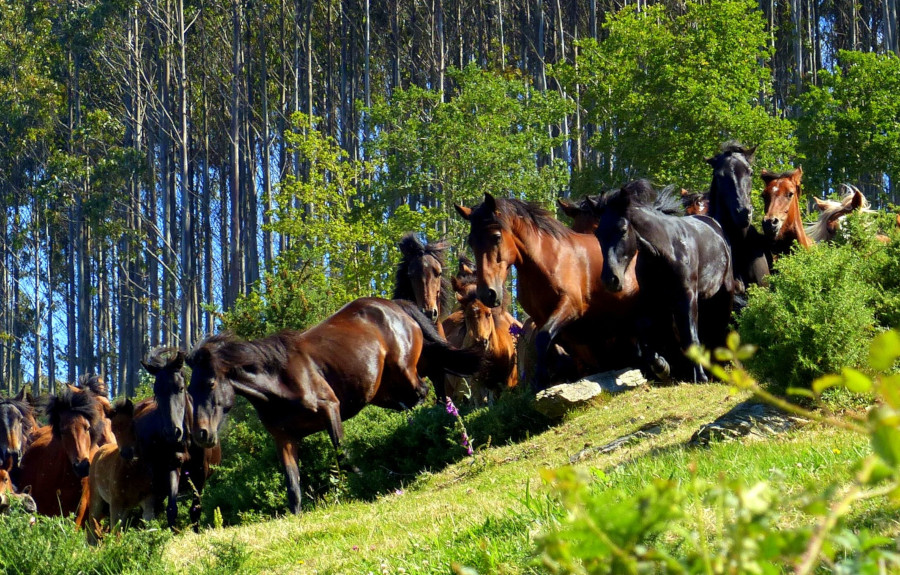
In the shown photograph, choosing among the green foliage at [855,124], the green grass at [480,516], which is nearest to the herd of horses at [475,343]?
the green grass at [480,516]

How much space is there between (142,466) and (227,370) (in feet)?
5.14

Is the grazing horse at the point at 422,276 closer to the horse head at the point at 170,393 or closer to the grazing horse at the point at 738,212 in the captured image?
the grazing horse at the point at 738,212

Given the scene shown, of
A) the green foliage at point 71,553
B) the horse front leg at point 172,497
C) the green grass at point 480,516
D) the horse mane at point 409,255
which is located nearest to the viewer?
the green grass at point 480,516

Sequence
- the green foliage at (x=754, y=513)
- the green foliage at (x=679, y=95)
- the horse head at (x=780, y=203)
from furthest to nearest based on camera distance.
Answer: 1. the green foliage at (x=679, y=95)
2. the horse head at (x=780, y=203)
3. the green foliage at (x=754, y=513)

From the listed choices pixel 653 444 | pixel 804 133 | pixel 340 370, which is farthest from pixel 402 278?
pixel 804 133

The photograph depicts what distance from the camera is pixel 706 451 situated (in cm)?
689

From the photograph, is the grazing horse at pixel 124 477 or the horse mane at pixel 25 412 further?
the horse mane at pixel 25 412

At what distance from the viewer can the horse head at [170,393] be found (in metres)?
10.7

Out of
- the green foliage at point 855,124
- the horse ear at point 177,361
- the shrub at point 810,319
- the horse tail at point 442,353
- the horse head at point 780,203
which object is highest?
the green foliage at point 855,124

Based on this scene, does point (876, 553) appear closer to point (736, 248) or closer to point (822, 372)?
point (822, 372)

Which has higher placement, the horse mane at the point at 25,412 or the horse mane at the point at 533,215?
the horse mane at the point at 533,215

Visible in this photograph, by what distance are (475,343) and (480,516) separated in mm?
7479

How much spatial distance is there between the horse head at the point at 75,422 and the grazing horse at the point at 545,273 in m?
5.29

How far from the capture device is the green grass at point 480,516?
5.43 meters
